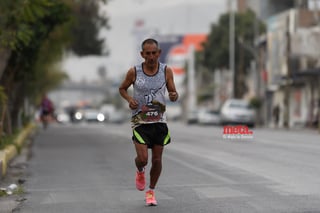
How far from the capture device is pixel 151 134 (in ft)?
33.6

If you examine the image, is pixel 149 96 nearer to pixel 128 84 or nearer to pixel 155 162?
pixel 128 84

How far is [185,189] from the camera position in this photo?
12.3 m

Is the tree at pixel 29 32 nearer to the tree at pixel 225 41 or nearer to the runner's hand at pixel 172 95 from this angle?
the runner's hand at pixel 172 95

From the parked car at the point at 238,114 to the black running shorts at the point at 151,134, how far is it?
45.0 m

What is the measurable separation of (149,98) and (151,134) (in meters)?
0.46

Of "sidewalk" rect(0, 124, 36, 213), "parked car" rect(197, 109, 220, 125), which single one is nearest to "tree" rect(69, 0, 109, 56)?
"parked car" rect(197, 109, 220, 125)

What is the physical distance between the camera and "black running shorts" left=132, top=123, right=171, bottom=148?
1020 cm

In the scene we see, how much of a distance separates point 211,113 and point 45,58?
97.7 feet

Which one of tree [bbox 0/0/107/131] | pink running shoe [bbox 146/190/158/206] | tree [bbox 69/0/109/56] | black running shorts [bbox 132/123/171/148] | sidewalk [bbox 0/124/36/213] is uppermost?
tree [bbox 69/0/109/56]

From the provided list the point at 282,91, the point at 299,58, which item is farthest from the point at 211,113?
the point at 299,58

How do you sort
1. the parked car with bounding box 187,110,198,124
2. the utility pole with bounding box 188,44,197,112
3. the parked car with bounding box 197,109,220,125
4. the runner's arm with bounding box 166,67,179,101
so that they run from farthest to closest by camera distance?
the utility pole with bounding box 188,44,197,112 < the parked car with bounding box 187,110,198,124 < the parked car with bounding box 197,109,220,125 < the runner's arm with bounding box 166,67,179,101

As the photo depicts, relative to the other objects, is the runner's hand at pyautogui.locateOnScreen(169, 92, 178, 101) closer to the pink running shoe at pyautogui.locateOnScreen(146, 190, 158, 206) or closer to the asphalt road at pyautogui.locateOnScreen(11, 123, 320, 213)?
the pink running shoe at pyautogui.locateOnScreen(146, 190, 158, 206)

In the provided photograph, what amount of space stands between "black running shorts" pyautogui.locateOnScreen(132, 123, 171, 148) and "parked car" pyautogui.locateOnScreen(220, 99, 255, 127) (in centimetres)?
4505

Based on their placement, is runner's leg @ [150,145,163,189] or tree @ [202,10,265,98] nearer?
runner's leg @ [150,145,163,189]
